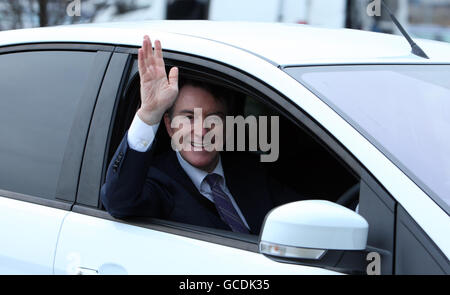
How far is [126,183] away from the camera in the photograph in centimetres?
238

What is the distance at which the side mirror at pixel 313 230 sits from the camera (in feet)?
6.24

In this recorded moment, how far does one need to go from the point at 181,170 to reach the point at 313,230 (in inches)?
35.2

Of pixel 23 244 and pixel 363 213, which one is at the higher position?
pixel 363 213

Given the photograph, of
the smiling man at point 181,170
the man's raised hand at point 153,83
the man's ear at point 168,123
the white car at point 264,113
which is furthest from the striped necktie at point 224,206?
the man's raised hand at point 153,83

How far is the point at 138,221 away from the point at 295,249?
63 centimetres

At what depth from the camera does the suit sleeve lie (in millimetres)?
2365

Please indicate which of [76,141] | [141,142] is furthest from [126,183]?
[76,141]

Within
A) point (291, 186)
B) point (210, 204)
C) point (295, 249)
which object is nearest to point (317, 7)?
point (291, 186)

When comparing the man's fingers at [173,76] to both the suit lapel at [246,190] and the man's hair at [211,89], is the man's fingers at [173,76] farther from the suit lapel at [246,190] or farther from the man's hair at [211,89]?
the suit lapel at [246,190]

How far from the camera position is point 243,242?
7.23 ft

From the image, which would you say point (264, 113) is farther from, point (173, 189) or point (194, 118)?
point (173, 189)

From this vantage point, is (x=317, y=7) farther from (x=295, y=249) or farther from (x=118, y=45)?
(x=295, y=249)
